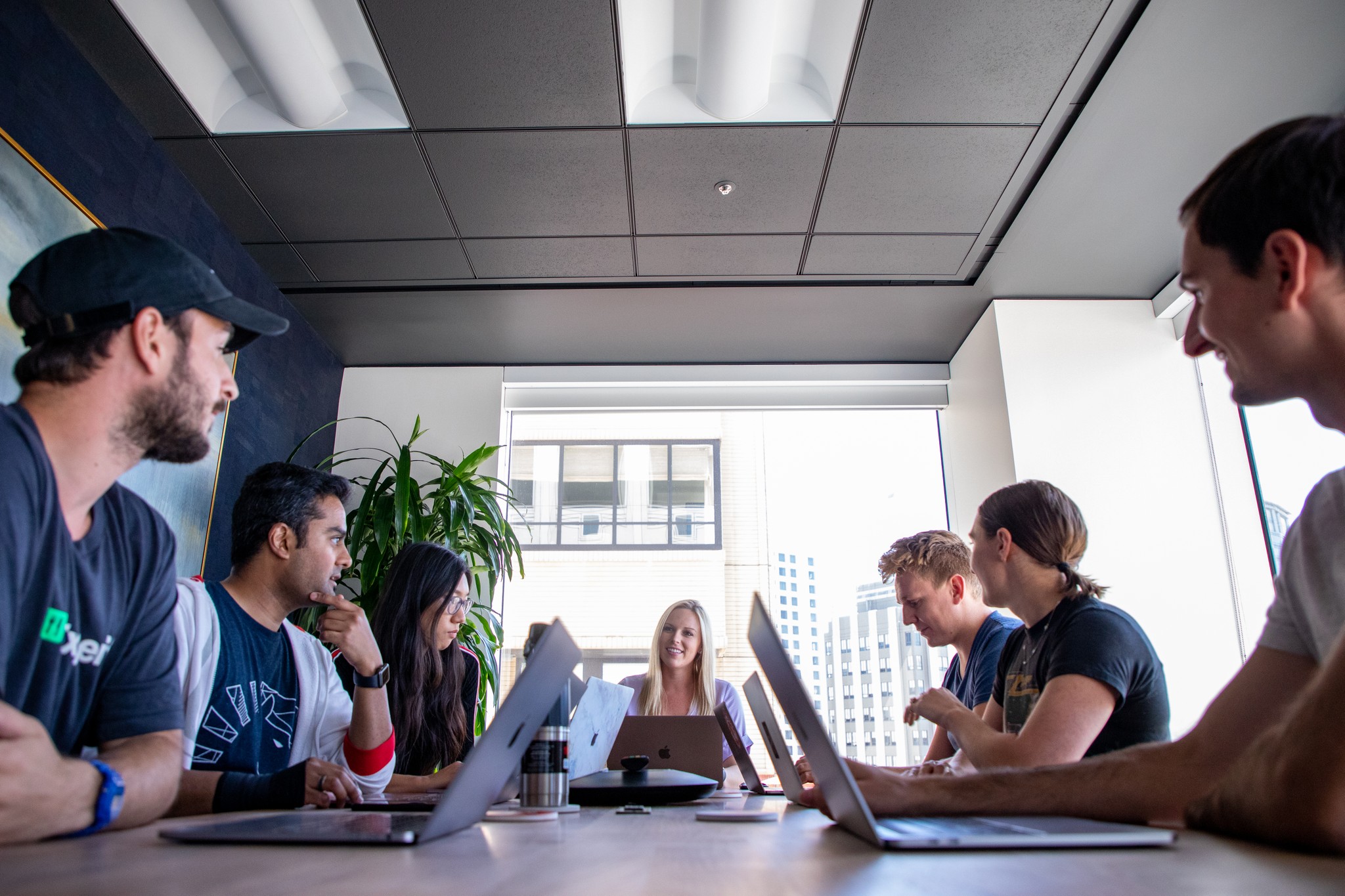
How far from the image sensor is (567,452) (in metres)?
7.91

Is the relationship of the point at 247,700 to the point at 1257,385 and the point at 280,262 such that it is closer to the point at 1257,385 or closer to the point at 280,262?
the point at 1257,385

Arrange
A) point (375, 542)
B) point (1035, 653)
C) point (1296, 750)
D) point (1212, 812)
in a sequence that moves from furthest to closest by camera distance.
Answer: point (375, 542) → point (1035, 653) → point (1212, 812) → point (1296, 750)

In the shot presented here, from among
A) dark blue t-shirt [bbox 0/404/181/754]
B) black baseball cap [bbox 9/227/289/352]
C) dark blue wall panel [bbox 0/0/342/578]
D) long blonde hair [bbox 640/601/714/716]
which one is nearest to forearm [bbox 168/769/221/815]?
dark blue t-shirt [bbox 0/404/181/754]

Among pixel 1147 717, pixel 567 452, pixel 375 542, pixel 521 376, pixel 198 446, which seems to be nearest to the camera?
pixel 198 446

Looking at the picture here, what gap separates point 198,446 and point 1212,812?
60.2 inches

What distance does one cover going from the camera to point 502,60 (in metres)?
2.90

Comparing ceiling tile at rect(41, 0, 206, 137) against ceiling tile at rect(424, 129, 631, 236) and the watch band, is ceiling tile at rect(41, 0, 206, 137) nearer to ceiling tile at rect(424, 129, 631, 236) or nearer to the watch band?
ceiling tile at rect(424, 129, 631, 236)

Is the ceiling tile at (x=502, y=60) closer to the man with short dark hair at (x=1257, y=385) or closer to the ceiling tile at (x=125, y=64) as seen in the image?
the ceiling tile at (x=125, y=64)

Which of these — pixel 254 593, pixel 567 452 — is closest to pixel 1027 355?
pixel 254 593

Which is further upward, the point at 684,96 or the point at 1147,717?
the point at 684,96

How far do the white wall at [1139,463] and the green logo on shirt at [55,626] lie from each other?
406 centimetres

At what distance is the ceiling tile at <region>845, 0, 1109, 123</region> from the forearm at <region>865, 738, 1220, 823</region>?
238 centimetres

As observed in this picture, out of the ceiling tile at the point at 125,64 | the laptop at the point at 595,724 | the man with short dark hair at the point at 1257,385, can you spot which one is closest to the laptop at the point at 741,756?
the laptop at the point at 595,724

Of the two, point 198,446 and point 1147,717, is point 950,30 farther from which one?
point 198,446
